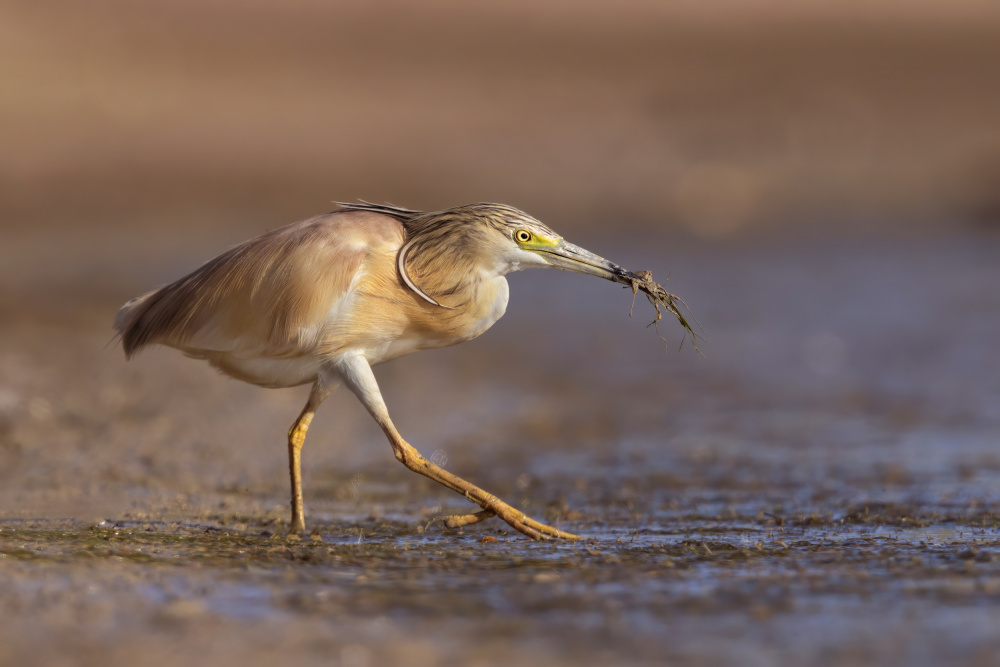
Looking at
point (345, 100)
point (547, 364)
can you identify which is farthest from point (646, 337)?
point (345, 100)

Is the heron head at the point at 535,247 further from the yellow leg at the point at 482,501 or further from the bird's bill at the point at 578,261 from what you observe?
the yellow leg at the point at 482,501

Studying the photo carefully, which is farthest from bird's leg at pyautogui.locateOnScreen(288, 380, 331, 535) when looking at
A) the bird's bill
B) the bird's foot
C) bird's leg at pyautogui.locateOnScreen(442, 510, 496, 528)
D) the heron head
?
the bird's bill

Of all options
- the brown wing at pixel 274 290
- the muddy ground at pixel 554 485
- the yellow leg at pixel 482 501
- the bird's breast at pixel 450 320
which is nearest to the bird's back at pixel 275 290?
the brown wing at pixel 274 290

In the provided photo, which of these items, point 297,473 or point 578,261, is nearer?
point 578,261

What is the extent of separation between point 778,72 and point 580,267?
73.4 feet

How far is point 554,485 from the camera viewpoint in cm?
898

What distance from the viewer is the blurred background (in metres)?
9.17

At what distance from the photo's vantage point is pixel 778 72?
27.5 meters

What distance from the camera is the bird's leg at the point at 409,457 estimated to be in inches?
255

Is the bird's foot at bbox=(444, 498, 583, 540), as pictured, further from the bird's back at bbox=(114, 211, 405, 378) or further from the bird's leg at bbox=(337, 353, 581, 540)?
the bird's back at bbox=(114, 211, 405, 378)

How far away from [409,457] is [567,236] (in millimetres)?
14048

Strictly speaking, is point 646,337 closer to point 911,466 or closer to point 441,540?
point 911,466

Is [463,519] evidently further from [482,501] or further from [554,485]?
[554,485]

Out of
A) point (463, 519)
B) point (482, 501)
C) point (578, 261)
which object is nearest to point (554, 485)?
point (463, 519)
